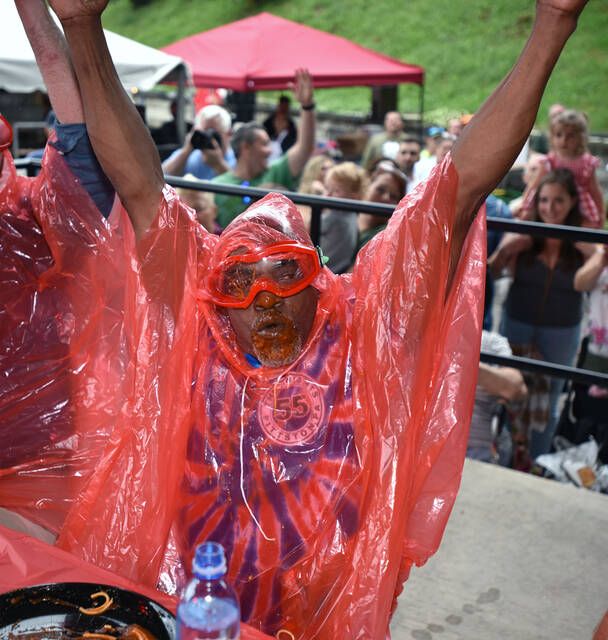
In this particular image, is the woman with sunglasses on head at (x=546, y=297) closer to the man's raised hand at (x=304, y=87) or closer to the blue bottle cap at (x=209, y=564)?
the man's raised hand at (x=304, y=87)

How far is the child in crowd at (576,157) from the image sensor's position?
4.85 metres

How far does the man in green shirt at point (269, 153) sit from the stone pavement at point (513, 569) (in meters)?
2.64

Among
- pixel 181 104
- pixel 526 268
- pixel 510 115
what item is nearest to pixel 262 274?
pixel 510 115

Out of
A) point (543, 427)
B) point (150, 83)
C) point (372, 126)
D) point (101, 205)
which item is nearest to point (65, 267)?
point (101, 205)

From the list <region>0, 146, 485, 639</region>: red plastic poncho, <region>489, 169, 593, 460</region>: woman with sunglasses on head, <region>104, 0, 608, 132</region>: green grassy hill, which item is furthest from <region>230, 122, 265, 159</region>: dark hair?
<region>104, 0, 608, 132</region>: green grassy hill

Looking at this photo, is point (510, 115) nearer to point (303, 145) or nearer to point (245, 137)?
point (245, 137)

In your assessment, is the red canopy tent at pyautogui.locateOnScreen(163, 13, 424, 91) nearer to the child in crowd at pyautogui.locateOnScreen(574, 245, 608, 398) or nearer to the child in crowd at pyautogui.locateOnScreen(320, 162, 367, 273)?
the child in crowd at pyautogui.locateOnScreen(320, 162, 367, 273)

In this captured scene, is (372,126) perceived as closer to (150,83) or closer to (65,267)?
(150,83)

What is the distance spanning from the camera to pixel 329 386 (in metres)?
1.83

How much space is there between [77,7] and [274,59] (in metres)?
8.86

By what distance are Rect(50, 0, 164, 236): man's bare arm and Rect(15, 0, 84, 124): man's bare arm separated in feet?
1.27

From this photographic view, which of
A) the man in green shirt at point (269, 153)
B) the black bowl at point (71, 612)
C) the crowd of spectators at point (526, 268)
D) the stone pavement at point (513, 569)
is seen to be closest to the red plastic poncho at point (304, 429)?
the black bowl at point (71, 612)

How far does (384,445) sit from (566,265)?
104 inches

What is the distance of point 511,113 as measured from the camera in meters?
1.59
